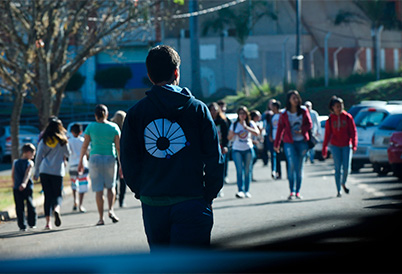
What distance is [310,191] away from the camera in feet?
52.6

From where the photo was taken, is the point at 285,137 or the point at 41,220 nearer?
the point at 41,220

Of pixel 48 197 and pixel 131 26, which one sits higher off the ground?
pixel 131 26

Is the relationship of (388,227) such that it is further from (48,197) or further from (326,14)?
(326,14)

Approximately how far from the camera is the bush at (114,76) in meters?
49.8

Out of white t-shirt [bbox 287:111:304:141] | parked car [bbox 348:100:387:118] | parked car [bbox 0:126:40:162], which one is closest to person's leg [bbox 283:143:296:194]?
white t-shirt [bbox 287:111:304:141]

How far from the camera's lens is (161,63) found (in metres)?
5.38

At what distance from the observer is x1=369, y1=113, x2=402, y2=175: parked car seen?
18.6 m

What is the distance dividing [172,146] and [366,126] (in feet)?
53.3

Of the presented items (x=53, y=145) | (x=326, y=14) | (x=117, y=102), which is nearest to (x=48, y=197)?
(x=53, y=145)

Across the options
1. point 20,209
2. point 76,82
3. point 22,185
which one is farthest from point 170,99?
point 76,82

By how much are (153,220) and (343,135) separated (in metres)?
9.55

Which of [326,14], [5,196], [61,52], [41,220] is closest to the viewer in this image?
[41,220]

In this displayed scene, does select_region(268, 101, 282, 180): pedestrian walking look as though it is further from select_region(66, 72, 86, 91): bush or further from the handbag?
select_region(66, 72, 86, 91): bush

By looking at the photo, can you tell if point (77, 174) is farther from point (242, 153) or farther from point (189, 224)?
point (189, 224)
